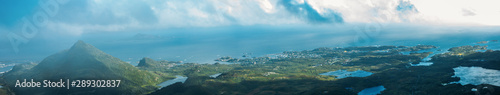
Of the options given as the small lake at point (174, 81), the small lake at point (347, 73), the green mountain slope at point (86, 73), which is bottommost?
the small lake at point (347, 73)

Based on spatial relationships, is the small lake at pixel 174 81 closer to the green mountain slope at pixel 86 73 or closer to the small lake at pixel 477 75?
the green mountain slope at pixel 86 73

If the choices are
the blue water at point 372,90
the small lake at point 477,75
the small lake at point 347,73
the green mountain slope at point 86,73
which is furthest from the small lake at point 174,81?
the small lake at point 477,75

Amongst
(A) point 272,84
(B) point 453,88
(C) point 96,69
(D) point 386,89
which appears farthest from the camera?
(C) point 96,69

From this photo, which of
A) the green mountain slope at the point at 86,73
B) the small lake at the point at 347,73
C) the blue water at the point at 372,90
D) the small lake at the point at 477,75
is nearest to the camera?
the small lake at the point at 477,75

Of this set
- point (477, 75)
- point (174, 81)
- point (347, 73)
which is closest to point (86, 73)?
point (174, 81)

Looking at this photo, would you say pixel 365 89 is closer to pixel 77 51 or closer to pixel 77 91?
pixel 77 91

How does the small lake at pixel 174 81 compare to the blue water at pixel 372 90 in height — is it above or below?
above

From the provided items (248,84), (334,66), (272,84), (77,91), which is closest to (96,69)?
(77,91)

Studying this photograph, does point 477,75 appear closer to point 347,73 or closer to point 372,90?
point 372,90

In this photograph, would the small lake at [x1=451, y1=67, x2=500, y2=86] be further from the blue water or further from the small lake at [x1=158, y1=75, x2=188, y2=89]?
the small lake at [x1=158, y1=75, x2=188, y2=89]

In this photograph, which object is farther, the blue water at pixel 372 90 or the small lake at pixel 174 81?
the small lake at pixel 174 81

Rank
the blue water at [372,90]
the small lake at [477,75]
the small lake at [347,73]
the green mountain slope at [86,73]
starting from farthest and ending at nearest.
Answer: the small lake at [347,73]
the green mountain slope at [86,73]
the blue water at [372,90]
the small lake at [477,75]
